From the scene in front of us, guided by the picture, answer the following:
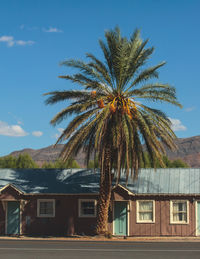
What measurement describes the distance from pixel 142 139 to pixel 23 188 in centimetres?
981

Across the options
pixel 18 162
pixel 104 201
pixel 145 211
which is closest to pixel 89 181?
pixel 104 201

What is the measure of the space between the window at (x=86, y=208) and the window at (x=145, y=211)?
3029 millimetres

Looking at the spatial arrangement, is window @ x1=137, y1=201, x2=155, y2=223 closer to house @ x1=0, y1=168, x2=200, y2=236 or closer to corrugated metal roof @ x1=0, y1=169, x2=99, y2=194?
house @ x1=0, y1=168, x2=200, y2=236

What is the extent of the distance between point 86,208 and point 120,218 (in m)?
2.42

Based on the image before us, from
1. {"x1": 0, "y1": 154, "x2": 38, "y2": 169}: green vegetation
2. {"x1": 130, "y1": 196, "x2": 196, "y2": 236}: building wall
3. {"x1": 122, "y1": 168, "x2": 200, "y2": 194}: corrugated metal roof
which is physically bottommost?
{"x1": 130, "y1": 196, "x2": 196, "y2": 236}: building wall

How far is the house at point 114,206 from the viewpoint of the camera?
30.7 meters

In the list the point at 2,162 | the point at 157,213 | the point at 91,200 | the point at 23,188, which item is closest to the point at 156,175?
the point at 157,213

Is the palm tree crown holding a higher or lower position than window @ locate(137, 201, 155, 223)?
higher

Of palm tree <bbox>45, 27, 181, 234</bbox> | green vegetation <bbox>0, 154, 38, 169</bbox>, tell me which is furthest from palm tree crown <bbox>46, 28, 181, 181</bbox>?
green vegetation <bbox>0, 154, 38, 169</bbox>

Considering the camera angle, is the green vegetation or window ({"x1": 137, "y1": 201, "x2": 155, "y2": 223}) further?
the green vegetation

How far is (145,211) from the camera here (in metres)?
30.9

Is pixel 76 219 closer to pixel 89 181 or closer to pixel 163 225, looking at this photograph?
pixel 89 181

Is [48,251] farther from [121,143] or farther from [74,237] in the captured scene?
A: [74,237]

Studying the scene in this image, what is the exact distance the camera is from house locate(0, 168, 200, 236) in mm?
30672
